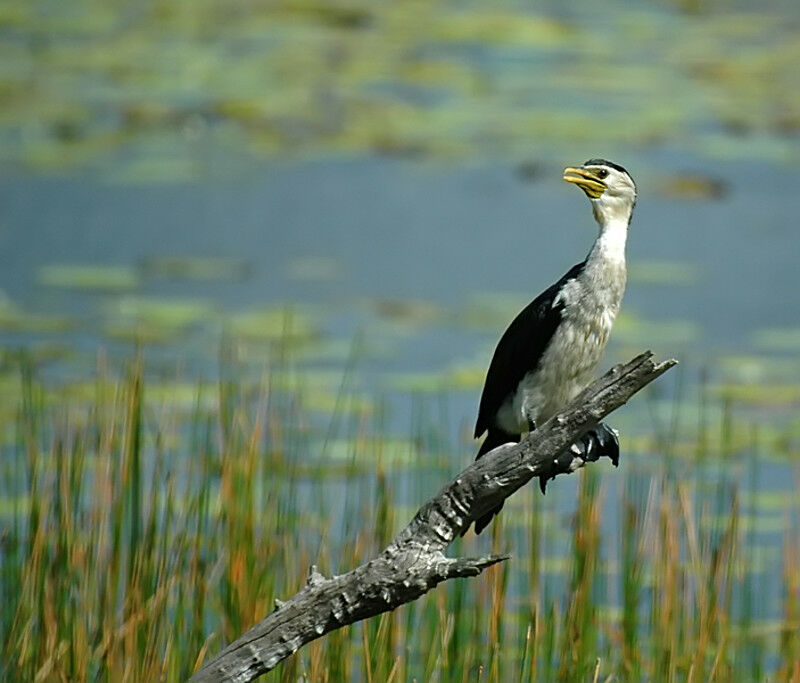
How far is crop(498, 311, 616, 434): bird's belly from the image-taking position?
6.94ft

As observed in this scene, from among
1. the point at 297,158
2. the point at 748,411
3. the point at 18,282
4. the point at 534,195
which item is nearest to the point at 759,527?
the point at 748,411

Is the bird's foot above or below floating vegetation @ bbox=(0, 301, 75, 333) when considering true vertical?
above

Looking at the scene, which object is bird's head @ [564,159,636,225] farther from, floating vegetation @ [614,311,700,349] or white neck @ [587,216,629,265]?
floating vegetation @ [614,311,700,349]

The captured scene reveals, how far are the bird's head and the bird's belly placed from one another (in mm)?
141

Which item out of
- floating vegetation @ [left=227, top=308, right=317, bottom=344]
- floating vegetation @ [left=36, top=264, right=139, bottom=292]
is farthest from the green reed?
floating vegetation @ [left=36, top=264, right=139, bottom=292]

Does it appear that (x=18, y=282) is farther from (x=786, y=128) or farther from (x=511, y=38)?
(x=786, y=128)

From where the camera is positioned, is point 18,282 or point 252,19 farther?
point 252,19

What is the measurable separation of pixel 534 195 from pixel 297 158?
983 millimetres

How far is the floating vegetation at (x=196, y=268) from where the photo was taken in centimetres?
577

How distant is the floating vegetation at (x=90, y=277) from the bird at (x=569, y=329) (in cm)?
370

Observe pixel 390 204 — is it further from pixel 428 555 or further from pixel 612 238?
pixel 428 555

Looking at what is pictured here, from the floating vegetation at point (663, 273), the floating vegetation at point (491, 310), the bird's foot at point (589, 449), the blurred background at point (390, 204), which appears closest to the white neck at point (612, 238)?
the bird's foot at point (589, 449)

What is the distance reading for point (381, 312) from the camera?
5.68 metres

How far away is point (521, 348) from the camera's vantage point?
2.16 metres
